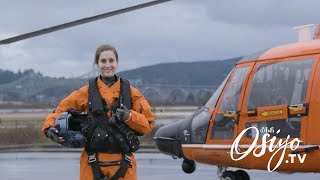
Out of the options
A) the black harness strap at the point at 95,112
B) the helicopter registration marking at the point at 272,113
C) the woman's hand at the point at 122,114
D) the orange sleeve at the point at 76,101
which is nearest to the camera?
the woman's hand at the point at 122,114

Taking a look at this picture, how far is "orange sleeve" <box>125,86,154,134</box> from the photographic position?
16.8 ft

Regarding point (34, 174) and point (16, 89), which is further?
point (16, 89)

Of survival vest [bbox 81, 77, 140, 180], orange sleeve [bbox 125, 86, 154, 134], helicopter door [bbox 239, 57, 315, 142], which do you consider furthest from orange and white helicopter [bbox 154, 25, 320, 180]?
survival vest [bbox 81, 77, 140, 180]

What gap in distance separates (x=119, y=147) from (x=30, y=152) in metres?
17.7

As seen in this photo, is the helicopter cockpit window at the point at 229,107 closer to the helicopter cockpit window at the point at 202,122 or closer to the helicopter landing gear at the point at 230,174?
the helicopter cockpit window at the point at 202,122

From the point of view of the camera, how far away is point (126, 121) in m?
5.09

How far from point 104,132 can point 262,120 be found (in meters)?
3.53

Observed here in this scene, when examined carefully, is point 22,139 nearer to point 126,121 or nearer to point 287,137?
point 287,137

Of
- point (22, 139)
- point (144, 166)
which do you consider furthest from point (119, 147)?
point (22, 139)

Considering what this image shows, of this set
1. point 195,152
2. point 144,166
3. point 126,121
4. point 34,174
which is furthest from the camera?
point 144,166

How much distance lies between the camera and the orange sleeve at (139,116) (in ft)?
16.8

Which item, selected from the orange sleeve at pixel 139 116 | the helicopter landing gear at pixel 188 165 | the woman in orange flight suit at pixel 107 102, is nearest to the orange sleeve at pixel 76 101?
the woman in orange flight suit at pixel 107 102

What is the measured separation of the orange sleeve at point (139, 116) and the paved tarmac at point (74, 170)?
24.4ft

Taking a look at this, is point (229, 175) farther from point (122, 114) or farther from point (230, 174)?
point (122, 114)
